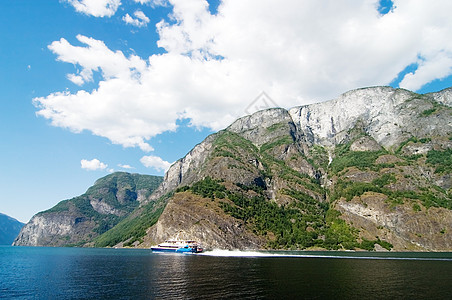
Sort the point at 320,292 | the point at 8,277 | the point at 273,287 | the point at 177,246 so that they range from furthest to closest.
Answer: the point at 177,246
the point at 8,277
the point at 273,287
the point at 320,292

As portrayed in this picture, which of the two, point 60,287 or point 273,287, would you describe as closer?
point 273,287

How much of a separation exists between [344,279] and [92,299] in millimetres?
54282

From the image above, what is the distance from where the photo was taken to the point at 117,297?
170ft

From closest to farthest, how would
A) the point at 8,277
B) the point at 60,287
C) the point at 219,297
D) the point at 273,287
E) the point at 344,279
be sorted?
the point at 219,297 → the point at 273,287 → the point at 60,287 → the point at 344,279 → the point at 8,277

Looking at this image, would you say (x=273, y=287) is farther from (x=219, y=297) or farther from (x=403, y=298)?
(x=403, y=298)

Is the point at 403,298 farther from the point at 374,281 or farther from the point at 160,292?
the point at 160,292

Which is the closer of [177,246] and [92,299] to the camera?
[92,299]

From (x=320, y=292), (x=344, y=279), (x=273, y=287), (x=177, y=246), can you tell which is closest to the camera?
(x=320, y=292)

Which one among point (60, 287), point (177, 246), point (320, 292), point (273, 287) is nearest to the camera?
point (320, 292)

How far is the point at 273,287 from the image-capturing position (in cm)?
5828

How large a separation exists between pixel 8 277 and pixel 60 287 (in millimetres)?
28946

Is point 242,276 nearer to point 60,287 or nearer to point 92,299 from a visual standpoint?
point 92,299

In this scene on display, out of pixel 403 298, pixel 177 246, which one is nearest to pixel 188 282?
pixel 403 298

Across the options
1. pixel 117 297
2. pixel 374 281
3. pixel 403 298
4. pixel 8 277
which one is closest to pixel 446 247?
pixel 374 281
